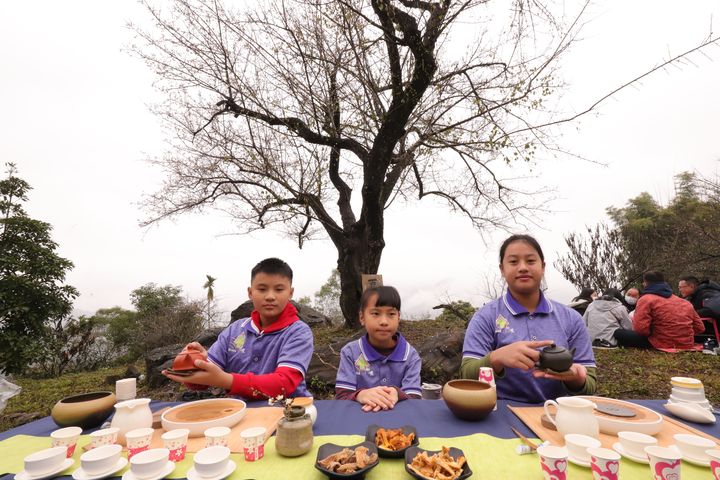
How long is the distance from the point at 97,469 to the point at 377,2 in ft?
18.0

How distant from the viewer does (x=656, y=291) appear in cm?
599

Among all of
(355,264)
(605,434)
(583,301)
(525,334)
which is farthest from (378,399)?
(583,301)

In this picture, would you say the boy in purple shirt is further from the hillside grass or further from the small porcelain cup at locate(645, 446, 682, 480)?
the hillside grass

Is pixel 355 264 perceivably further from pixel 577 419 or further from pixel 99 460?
pixel 99 460

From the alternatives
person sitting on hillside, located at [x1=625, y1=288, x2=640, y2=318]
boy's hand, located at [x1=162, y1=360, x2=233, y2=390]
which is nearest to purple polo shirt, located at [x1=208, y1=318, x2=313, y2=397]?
boy's hand, located at [x1=162, y1=360, x2=233, y2=390]

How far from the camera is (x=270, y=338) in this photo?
7.48ft

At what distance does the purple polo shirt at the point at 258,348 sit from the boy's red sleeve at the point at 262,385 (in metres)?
0.16

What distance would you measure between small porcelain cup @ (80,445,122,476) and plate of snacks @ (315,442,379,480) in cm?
64

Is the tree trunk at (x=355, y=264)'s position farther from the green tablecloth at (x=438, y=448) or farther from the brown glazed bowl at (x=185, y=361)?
the green tablecloth at (x=438, y=448)

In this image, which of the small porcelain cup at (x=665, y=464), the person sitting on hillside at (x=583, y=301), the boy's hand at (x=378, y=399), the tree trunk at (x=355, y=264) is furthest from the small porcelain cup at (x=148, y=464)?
the person sitting on hillside at (x=583, y=301)

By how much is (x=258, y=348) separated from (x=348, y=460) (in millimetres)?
1414

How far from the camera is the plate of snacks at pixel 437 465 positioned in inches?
36.9

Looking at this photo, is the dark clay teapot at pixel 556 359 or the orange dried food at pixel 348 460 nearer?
the orange dried food at pixel 348 460

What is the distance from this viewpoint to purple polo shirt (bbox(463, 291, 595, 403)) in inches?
76.7
